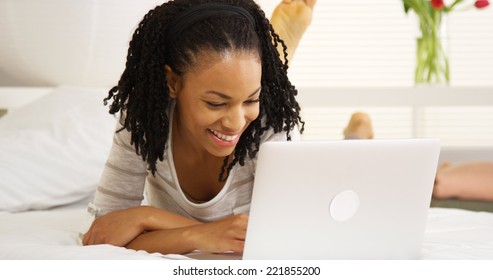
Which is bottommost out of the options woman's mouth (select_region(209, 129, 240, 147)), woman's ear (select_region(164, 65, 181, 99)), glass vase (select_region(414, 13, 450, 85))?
woman's mouth (select_region(209, 129, 240, 147))

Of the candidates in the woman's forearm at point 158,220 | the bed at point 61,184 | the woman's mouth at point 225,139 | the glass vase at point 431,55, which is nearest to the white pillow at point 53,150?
the bed at point 61,184

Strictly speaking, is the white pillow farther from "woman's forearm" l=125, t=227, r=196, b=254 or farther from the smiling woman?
"woman's forearm" l=125, t=227, r=196, b=254

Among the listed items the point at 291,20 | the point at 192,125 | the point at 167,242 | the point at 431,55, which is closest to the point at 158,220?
the point at 167,242

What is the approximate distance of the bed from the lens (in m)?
1.45

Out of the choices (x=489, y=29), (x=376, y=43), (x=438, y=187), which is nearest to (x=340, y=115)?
(x=376, y=43)

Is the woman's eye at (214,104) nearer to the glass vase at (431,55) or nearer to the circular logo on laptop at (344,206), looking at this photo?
the circular logo on laptop at (344,206)

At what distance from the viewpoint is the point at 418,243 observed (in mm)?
1241

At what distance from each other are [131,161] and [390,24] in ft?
8.40

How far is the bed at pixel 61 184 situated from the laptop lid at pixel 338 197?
0.18 m

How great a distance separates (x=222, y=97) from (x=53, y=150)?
91 cm

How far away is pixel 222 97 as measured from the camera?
1308 mm

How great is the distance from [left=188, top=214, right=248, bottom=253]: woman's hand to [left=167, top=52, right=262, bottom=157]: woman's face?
0.14 metres

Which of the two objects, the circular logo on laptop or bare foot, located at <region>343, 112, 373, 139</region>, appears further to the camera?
bare foot, located at <region>343, 112, 373, 139</region>

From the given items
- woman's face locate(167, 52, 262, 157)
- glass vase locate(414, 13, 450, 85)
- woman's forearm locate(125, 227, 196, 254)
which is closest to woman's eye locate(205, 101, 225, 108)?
woman's face locate(167, 52, 262, 157)
